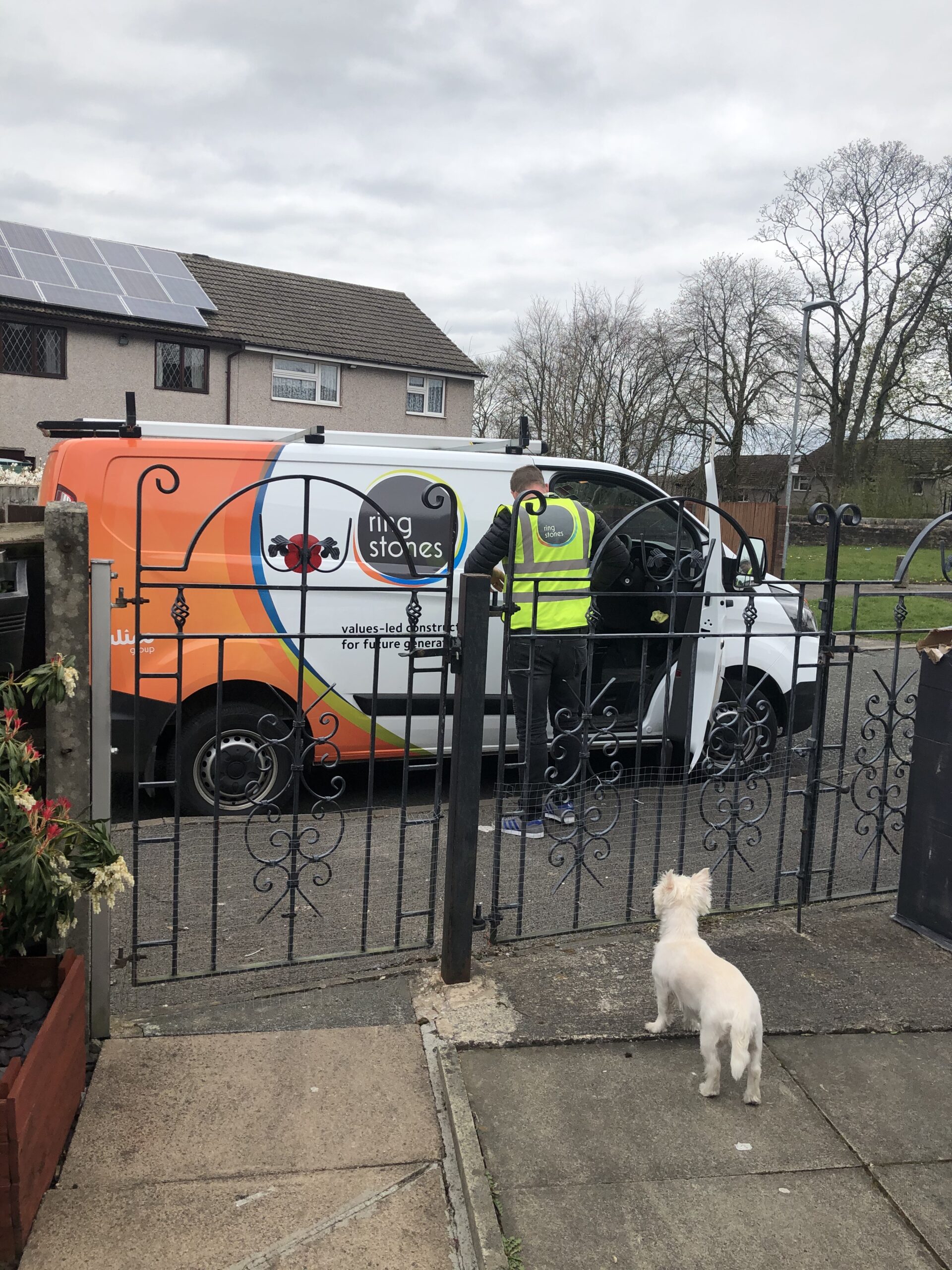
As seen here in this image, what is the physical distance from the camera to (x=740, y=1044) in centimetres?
265

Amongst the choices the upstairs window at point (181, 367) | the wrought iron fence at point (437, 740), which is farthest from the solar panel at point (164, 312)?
the wrought iron fence at point (437, 740)

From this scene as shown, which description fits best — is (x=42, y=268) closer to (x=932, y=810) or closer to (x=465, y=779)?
(x=465, y=779)

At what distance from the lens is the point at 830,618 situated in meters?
3.96

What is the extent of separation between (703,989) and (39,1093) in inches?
71.6

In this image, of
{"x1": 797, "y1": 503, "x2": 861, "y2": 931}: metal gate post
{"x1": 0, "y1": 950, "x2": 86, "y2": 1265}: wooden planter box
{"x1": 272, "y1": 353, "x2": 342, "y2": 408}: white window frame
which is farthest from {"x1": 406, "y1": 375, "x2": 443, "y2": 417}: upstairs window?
{"x1": 0, "y1": 950, "x2": 86, "y2": 1265}: wooden planter box

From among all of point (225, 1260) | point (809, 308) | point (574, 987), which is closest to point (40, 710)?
point (225, 1260)

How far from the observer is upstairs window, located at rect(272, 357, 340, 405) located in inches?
1010

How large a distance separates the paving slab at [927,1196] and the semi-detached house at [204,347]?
72.9 ft

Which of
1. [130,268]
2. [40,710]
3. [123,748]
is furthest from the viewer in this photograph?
[130,268]

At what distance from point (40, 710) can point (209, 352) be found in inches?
923

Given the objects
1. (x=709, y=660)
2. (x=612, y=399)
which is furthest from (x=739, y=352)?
(x=709, y=660)

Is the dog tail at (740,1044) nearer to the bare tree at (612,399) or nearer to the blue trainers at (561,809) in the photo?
the blue trainers at (561,809)

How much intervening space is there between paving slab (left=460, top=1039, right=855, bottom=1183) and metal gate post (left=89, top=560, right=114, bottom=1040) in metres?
1.17

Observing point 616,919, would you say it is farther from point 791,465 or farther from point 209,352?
point 209,352
